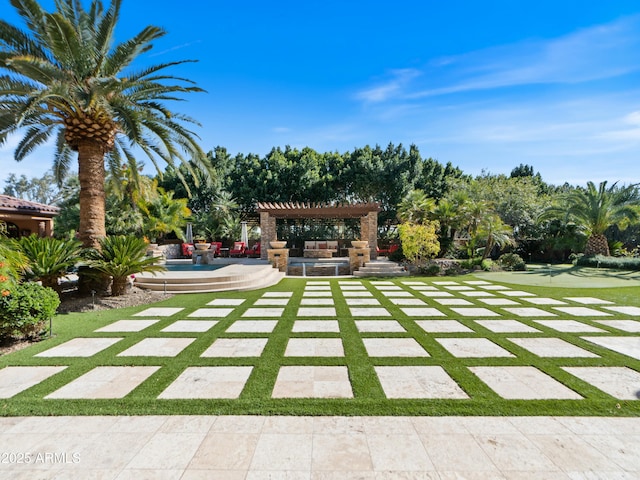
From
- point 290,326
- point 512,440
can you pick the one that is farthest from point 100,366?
point 512,440

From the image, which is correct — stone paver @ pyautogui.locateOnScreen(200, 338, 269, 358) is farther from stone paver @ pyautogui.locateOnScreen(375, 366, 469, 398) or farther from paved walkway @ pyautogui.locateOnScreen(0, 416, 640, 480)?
stone paver @ pyautogui.locateOnScreen(375, 366, 469, 398)

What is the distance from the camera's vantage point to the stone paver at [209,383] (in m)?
3.47

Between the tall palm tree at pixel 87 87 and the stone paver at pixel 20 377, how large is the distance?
5.21 m

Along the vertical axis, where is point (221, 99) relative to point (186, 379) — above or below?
above

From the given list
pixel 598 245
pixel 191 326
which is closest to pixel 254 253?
pixel 191 326

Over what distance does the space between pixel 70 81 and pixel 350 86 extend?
1257 cm

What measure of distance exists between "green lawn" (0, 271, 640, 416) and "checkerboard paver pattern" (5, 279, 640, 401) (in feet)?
0.11

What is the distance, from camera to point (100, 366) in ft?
13.9

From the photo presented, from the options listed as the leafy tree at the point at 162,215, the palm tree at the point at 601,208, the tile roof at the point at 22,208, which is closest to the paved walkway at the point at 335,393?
the palm tree at the point at 601,208

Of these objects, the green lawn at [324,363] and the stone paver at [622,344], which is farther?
the stone paver at [622,344]

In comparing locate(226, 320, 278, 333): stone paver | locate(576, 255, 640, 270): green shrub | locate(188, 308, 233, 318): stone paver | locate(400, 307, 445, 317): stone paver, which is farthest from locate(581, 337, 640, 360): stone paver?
locate(576, 255, 640, 270): green shrub

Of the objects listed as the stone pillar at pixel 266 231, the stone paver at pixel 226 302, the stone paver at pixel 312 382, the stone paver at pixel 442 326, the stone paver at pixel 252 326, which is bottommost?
the stone paver at pixel 226 302

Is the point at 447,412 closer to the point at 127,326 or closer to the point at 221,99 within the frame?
the point at 127,326

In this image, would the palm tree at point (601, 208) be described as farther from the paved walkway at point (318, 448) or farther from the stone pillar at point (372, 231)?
the paved walkway at point (318, 448)
